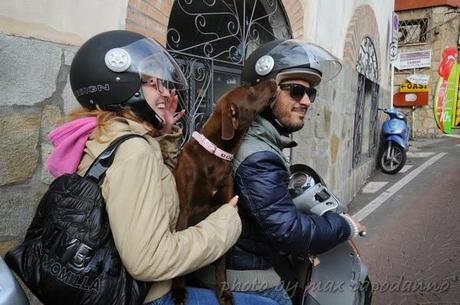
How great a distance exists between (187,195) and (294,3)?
3.75 metres

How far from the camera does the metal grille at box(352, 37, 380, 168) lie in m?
7.45

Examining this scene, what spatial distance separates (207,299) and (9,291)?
728 mm

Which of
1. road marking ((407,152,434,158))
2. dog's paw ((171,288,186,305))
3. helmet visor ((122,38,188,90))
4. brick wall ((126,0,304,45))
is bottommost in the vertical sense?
dog's paw ((171,288,186,305))

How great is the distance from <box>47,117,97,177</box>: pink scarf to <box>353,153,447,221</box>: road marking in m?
5.01

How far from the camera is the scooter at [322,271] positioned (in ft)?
6.36

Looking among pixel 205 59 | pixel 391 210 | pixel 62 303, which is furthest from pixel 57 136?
pixel 391 210

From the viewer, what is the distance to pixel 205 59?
388cm

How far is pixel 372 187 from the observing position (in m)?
7.79

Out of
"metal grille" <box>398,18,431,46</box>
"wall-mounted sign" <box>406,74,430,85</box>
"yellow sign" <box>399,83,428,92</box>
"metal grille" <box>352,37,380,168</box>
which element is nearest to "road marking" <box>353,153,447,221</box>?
"metal grille" <box>352,37,380,168</box>

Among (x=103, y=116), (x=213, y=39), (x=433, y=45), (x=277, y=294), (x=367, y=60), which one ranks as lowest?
(x=277, y=294)

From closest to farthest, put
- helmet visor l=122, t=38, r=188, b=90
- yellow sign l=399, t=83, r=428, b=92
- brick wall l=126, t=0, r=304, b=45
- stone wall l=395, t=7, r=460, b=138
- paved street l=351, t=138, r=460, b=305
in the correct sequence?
helmet visor l=122, t=38, r=188, b=90 < brick wall l=126, t=0, r=304, b=45 < paved street l=351, t=138, r=460, b=305 < stone wall l=395, t=7, r=460, b=138 < yellow sign l=399, t=83, r=428, b=92

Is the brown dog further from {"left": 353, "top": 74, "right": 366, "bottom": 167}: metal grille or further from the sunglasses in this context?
{"left": 353, "top": 74, "right": 366, "bottom": 167}: metal grille

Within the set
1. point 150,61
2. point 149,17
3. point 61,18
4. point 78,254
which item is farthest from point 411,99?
point 78,254

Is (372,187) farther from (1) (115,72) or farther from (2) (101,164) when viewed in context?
(2) (101,164)
